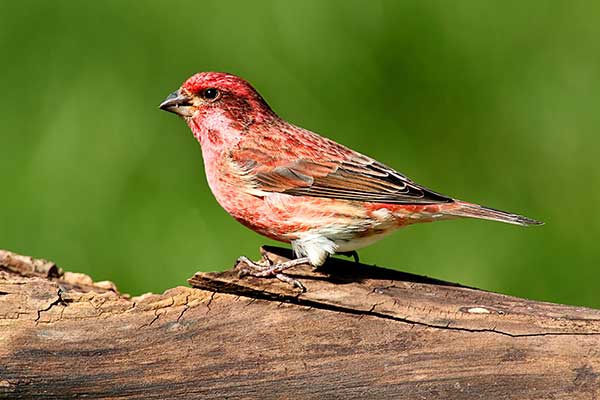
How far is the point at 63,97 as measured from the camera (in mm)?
8875

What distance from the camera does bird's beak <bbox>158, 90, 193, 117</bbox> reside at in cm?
648

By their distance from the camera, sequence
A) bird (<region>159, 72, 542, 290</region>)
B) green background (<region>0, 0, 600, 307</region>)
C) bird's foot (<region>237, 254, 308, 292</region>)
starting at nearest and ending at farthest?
bird's foot (<region>237, 254, 308, 292</region>), bird (<region>159, 72, 542, 290</region>), green background (<region>0, 0, 600, 307</region>)

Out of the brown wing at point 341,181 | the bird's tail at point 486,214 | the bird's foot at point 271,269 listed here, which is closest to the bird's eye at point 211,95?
the brown wing at point 341,181

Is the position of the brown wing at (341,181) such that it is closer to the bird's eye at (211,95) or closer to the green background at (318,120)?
the bird's eye at (211,95)

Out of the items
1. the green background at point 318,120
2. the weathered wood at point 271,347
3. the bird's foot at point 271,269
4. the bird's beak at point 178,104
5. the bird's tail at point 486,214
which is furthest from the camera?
the green background at point 318,120

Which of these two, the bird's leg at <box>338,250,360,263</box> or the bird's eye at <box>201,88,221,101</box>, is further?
the bird's eye at <box>201,88,221,101</box>

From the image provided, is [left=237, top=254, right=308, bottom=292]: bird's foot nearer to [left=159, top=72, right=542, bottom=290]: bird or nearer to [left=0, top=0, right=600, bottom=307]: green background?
[left=159, top=72, right=542, bottom=290]: bird

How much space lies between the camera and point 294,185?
628 cm

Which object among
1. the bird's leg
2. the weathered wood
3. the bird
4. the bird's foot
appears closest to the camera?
the weathered wood

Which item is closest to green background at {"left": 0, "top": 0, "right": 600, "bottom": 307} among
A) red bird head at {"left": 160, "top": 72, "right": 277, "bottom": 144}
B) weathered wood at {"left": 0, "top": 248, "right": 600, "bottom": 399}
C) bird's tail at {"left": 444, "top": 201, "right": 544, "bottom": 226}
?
red bird head at {"left": 160, "top": 72, "right": 277, "bottom": 144}

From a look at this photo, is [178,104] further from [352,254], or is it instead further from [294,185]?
[352,254]

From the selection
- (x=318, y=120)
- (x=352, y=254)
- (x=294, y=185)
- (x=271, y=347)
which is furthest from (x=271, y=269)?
(x=318, y=120)

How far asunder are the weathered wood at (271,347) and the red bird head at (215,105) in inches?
56.6

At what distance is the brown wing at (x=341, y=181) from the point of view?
6.06m
